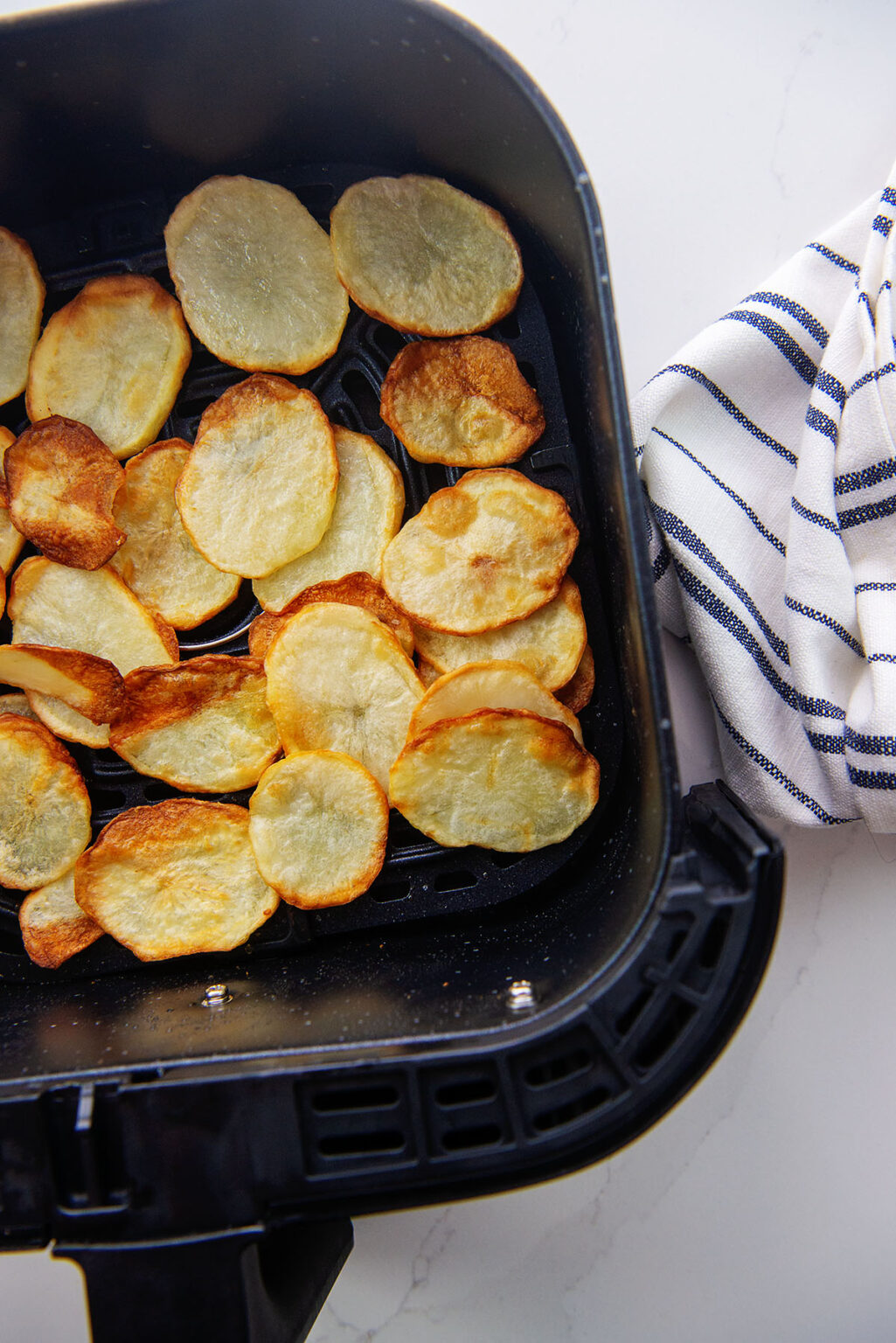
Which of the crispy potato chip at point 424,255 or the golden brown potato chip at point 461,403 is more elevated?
the crispy potato chip at point 424,255

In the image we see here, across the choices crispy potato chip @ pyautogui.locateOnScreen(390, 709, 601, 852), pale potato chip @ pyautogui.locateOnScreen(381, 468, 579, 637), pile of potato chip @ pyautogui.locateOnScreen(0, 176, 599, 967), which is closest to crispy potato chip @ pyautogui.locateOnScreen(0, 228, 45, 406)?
pile of potato chip @ pyautogui.locateOnScreen(0, 176, 599, 967)

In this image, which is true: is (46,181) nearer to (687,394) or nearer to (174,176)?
(174,176)

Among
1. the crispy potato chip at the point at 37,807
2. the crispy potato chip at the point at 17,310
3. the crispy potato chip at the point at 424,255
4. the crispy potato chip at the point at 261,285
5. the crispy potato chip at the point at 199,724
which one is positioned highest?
the crispy potato chip at the point at 424,255

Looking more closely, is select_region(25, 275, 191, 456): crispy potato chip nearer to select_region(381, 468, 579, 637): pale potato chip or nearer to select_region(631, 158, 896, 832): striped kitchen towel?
select_region(381, 468, 579, 637): pale potato chip

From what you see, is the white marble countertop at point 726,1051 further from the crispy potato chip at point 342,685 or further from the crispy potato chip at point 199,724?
the crispy potato chip at point 199,724

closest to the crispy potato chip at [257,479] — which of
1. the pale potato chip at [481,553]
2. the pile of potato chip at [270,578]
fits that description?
the pile of potato chip at [270,578]

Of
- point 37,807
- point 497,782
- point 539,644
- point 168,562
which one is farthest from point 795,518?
point 37,807
